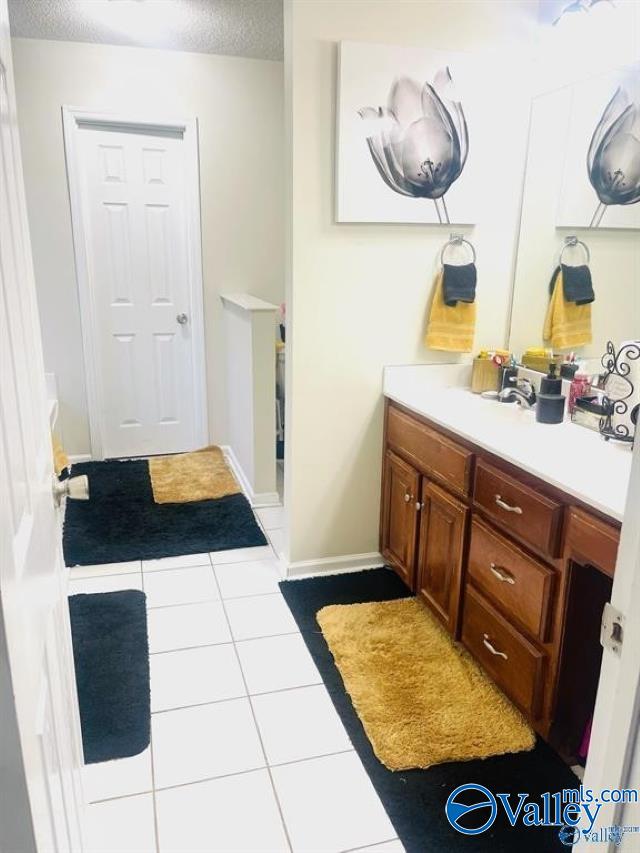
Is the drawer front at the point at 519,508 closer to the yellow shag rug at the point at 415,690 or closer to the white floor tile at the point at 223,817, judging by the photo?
the yellow shag rug at the point at 415,690

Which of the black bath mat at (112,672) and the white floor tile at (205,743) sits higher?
the black bath mat at (112,672)

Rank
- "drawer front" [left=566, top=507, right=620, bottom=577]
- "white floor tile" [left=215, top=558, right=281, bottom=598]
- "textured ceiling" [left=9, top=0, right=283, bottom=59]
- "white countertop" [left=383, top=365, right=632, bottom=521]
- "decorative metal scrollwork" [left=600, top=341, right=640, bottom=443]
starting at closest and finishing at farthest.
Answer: "drawer front" [left=566, top=507, right=620, bottom=577]
"white countertop" [left=383, top=365, right=632, bottom=521]
"decorative metal scrollwork" [left=600, top=341, right=640, bottom=443]
"white floor tile" [left=215, top=558, right=281, bottom=598]
"textured ceiling" [left=9, top=0, right=283, bottom=59]

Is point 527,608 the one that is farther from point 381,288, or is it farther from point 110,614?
point 110,614

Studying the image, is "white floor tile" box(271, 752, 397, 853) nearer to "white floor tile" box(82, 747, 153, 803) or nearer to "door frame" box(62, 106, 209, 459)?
"white floor tile" box(82, 747, 153, 803)

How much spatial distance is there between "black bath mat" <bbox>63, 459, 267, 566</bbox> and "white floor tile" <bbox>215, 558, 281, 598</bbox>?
0.19 meters

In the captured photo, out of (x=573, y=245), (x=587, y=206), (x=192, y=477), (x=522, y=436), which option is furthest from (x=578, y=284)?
(x=192, y=477)

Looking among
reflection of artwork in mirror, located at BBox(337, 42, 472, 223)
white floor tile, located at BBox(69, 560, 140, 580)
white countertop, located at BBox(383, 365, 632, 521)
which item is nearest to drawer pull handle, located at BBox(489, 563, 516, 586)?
white countertop, located at BBox(383, 365, 632, 521)

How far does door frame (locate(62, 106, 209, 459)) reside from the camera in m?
3.74

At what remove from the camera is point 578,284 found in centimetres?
233

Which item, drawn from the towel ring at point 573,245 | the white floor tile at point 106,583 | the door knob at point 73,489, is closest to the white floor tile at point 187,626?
the white floor tile at point 106,583

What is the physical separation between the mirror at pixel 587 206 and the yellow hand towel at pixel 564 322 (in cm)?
1

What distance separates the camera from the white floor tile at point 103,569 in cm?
278

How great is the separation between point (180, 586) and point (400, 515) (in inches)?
39.0

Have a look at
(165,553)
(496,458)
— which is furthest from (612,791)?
(165,553)
